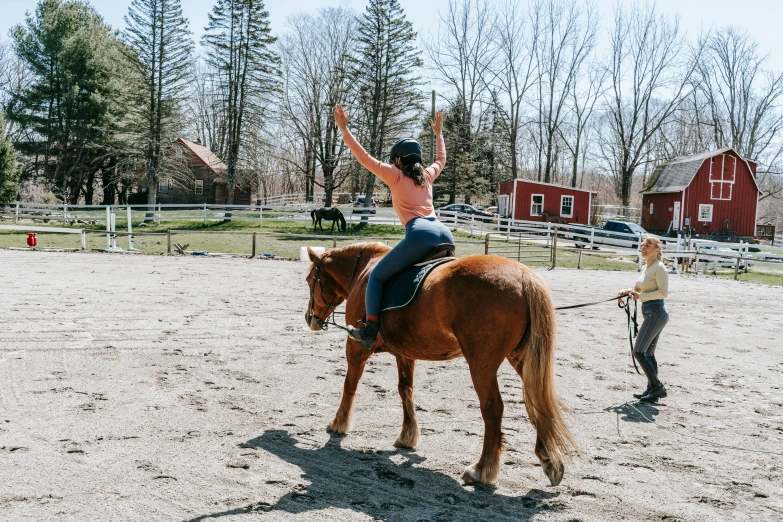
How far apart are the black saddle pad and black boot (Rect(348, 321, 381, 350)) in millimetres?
159

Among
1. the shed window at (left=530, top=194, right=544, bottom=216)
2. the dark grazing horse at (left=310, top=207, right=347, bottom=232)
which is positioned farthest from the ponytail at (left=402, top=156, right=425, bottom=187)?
the shed window at (left=530, top=194, right=544, bottom=216)

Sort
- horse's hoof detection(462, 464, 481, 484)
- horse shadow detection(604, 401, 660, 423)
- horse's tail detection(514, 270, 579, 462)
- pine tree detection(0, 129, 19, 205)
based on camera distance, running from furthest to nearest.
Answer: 1. pine tree detection(0, 129, 19, 205)
2. horse shadow detection(604, 401, 660, 423)
3. horse's hoof detection(462, 464, 481, 484)
4. horse's tail detection(514, 270, 579, 462)

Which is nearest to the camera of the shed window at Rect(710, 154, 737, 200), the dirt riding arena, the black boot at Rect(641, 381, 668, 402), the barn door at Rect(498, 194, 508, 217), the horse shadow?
the dirt riding arena

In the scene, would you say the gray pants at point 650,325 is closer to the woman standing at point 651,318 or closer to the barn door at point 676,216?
the woman standing at point 651,318

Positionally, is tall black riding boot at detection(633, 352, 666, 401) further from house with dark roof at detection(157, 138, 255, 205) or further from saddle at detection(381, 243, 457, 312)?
house with dark roof at detection(157, 138, 255, 205)

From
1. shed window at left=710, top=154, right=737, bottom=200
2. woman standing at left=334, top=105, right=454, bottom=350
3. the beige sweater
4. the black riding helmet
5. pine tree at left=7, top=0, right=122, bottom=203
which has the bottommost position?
the beige sweater

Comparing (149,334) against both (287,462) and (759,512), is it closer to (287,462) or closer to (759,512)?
(287,462)

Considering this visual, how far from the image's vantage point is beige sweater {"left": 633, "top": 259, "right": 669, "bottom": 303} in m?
6.66

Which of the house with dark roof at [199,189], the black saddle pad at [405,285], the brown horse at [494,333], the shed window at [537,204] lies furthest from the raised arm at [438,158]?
the house with dark roof at [199,189]

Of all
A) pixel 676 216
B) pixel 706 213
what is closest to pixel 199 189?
pixel 676 216

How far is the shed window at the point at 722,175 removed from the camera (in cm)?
4125

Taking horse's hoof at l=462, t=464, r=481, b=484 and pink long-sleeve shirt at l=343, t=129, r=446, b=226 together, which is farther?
pink long-sleeve shirt at l=343, t=129, r=446, b=226

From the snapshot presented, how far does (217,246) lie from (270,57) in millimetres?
20610

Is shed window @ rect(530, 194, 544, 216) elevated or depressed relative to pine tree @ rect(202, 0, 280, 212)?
depressed
